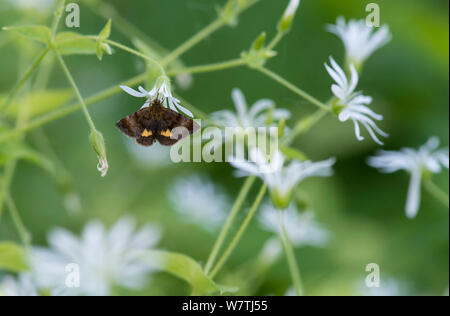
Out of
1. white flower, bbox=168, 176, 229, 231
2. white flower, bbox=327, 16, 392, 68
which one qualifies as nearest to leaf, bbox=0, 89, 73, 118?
white flower, bbox=327, 16, 392, 68

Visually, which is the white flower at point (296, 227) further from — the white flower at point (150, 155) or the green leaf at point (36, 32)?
the green leaf at point (36, 32)

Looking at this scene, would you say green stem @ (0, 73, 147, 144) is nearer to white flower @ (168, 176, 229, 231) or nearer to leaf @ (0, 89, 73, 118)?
leaf @ (0, 89, 73, 118)

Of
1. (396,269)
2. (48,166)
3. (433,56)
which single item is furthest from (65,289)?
(433,56)

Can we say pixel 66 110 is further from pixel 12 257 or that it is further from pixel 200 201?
pixel 200 201

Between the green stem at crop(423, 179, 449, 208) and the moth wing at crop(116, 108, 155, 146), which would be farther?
the green stem at crop(423, 179, 449, 208)

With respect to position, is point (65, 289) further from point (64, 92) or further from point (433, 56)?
point (433, 56)

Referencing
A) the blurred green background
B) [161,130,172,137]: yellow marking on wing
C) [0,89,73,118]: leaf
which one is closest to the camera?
[161,130,172,137]: yellow marking on wing

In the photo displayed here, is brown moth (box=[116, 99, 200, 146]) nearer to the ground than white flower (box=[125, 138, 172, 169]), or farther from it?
nearer to the ground
